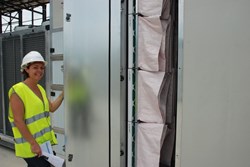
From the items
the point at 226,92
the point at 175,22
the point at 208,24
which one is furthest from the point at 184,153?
the point at 175,22

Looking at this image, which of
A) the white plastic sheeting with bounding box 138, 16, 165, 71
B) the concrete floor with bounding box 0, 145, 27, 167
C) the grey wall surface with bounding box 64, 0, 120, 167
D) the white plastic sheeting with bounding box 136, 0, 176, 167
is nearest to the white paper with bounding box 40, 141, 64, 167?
the grey wall surface with bounding box 64, 0, 120, 167

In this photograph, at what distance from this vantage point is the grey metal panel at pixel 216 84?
0.98 m

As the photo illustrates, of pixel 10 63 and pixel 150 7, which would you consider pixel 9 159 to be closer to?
pixel 10 63

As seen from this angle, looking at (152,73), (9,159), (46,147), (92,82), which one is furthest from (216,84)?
(9,159)

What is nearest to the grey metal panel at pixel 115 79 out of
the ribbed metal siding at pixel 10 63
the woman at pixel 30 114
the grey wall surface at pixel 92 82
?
the grey wall surface at pixel 92 82

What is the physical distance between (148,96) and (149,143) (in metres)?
0.26

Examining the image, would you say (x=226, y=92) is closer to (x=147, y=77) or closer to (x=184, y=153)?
(x=184, y=153)

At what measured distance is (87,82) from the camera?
1.39 metres

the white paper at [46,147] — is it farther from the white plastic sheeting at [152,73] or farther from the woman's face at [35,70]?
the white plastic sheeting at [152,73]

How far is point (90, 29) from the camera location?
4.49 ft

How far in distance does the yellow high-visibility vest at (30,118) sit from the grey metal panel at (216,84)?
1.17 meters

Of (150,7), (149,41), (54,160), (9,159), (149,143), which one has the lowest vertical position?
(9,159)

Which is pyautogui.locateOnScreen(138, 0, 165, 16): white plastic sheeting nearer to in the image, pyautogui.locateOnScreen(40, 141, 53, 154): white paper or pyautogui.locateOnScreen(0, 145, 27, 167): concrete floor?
pyautogui.locateOnScreen(40, 141, 53, 154): white paper

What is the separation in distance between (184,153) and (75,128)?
26.6 inches
